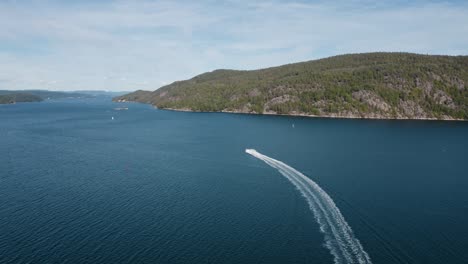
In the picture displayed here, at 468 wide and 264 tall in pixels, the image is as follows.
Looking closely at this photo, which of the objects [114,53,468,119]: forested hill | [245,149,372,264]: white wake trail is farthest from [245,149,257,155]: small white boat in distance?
[114,53,468,119]: forested hill

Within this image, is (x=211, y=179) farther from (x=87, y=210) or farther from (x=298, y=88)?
(x=298, y=88)

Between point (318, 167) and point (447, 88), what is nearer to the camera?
point (318, 167)

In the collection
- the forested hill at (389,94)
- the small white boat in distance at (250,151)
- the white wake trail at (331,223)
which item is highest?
the forested hill at (389,94)

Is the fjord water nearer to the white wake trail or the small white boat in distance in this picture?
the white wake trail

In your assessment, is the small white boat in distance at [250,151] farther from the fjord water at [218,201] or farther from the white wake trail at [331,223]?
the white wake trail at [331,223]

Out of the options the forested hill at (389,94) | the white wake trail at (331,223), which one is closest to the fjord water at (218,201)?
the white wake trail at (331,223)

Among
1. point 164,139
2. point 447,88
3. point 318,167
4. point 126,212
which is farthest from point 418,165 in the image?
point 447,88

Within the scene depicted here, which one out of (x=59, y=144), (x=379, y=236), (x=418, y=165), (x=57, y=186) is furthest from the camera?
(x=59, y=144)
